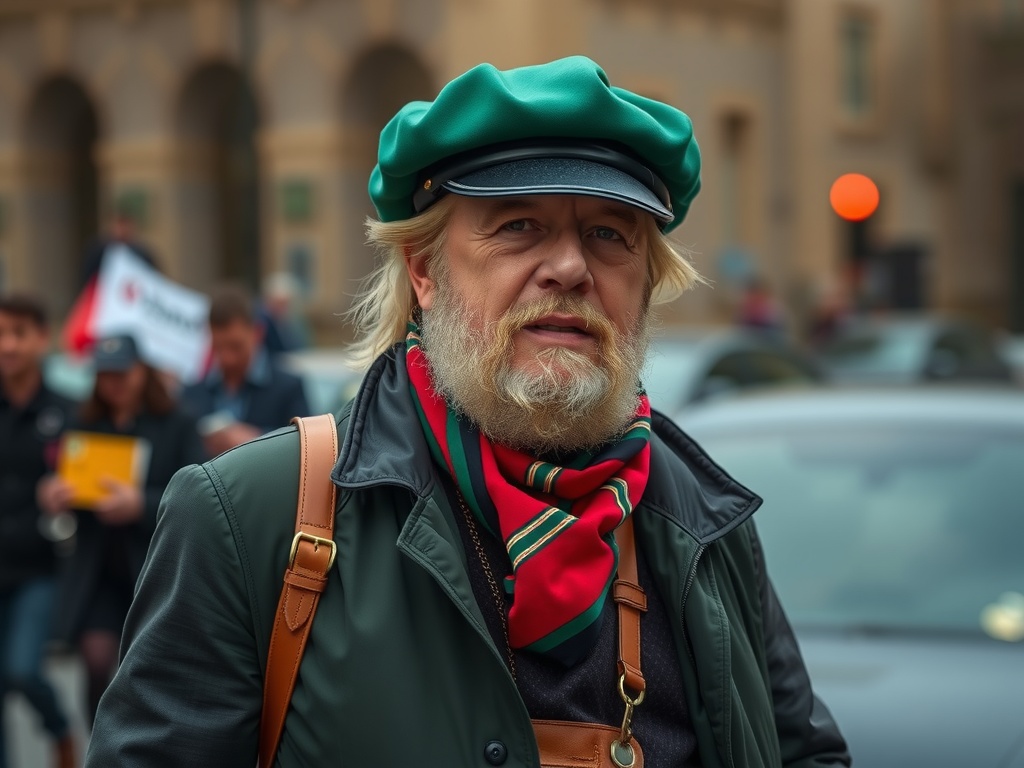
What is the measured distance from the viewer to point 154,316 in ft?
31.0

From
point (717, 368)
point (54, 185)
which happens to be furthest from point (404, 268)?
point (54, 185)

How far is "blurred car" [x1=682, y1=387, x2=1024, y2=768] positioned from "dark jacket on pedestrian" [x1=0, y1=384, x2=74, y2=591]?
9.00ft

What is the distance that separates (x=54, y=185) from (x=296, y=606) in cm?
2444

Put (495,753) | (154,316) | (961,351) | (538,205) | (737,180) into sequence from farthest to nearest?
(737,180) → (961,351) → (154,316) → (538,205) → (495,753)

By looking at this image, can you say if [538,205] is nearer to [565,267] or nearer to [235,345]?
[565,267]

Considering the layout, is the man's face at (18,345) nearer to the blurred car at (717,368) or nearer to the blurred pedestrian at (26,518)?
the blurred pedestrian at (26,518)

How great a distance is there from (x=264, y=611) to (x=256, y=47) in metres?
21.4

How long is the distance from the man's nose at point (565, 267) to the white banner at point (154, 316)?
7.06m

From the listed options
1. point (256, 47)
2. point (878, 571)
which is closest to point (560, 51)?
point (256, 47)

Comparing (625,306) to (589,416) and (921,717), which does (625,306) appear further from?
(921,717)

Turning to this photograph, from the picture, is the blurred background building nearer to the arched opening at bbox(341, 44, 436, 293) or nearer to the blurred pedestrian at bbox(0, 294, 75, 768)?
the arched opening at bbox(341, 44, 436, 293)

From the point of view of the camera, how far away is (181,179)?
935 inches

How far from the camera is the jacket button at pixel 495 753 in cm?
215

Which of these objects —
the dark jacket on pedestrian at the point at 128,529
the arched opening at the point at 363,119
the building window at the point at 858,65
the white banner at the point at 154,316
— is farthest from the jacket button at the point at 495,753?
the building window at the point at 858,65
